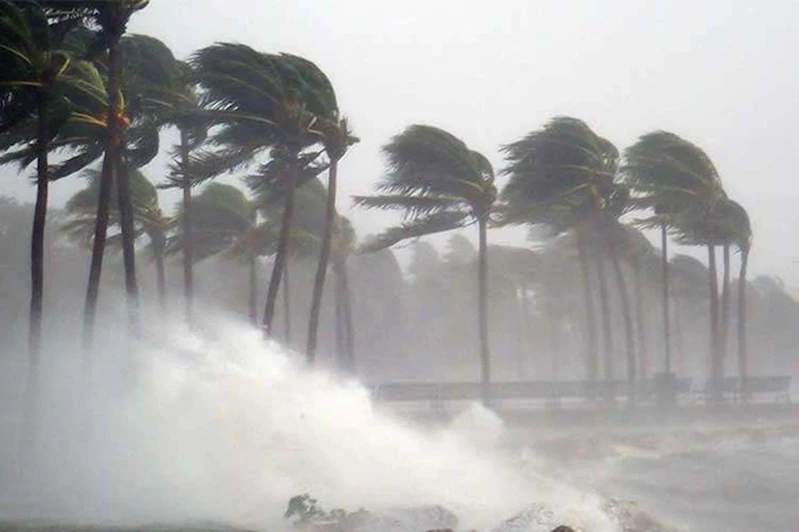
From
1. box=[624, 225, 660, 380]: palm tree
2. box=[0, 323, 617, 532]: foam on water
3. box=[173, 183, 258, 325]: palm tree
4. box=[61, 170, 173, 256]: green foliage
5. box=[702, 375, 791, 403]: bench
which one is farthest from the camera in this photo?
box=[624, 225, 660, 380]: palm tree

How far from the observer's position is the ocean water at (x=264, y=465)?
19.1m

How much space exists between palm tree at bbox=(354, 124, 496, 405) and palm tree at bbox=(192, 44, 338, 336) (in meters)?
6.05

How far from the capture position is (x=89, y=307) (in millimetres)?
Result: 24750

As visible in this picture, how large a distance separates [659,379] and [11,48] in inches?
1074

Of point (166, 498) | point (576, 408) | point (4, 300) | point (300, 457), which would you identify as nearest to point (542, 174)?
point (576, 408)

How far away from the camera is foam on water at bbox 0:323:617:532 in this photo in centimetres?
1947

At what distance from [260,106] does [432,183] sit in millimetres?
8831

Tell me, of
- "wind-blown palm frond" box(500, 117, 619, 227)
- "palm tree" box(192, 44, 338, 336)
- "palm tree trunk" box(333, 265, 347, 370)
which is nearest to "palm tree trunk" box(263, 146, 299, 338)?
"palm tree" box(192, 44, 338, 336)

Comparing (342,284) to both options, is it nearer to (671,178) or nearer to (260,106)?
(671,178)

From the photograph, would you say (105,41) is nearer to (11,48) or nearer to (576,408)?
(11,48)

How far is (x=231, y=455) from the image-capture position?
21.2 meters

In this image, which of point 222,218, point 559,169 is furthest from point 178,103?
point 559,169

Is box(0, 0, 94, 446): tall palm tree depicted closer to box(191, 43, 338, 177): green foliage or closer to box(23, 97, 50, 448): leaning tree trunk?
box(23, 97, 50, 448): leaning tree trunk

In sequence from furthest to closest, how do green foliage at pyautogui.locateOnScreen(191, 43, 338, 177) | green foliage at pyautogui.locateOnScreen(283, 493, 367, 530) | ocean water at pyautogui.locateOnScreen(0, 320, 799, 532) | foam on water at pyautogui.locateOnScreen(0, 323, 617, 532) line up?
1. green foliage at pyautogui.locateOnScreen(191, 43, 338, 177)
2. foam on water at pyautogui.locateOnScreen(0, 323, 617, 532)
3. ocean water at pyautogui.locateOnScreen(0, 320, 799, 532)
4. green foliage at pyautogui.locateOnScreen(283, 493, 367, 530)
